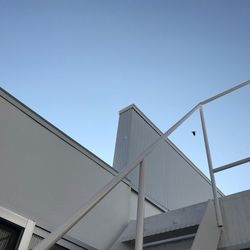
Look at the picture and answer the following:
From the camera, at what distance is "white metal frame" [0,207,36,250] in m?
1.11

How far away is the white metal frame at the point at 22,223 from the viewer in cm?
111

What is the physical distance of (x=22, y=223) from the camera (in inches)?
45.5

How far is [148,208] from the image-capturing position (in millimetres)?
2076

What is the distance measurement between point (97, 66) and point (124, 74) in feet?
0.88

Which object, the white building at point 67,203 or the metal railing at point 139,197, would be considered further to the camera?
the white building at point 67,203

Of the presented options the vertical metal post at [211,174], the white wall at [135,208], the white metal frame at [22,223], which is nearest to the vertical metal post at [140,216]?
the vertical metal post at [211,174]

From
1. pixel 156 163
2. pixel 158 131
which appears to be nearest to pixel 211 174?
pixel 156 163

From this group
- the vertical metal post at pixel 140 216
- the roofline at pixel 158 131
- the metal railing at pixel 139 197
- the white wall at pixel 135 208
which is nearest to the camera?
the metal railing at pixel 139 197

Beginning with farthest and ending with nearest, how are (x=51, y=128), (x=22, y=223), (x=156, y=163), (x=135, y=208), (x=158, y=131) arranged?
1. (x=158, y=131)
2. (x=156, y=163)
3. (x=135, y=208)
4. (x=51, y=128)
5. (x=22, y=223)

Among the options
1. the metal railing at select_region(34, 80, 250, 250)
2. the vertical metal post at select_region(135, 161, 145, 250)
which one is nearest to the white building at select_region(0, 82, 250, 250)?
the metal railing at select_region(34, 80, 250, 250)

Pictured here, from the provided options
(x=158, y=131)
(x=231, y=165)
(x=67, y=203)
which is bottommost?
(x=67, y=203)

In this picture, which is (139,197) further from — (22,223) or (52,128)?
(52,128)

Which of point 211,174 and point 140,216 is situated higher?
point 211,174

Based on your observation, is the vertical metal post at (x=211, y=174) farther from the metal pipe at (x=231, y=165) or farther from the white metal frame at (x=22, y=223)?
the white metal frame at (x=22, y=223)
